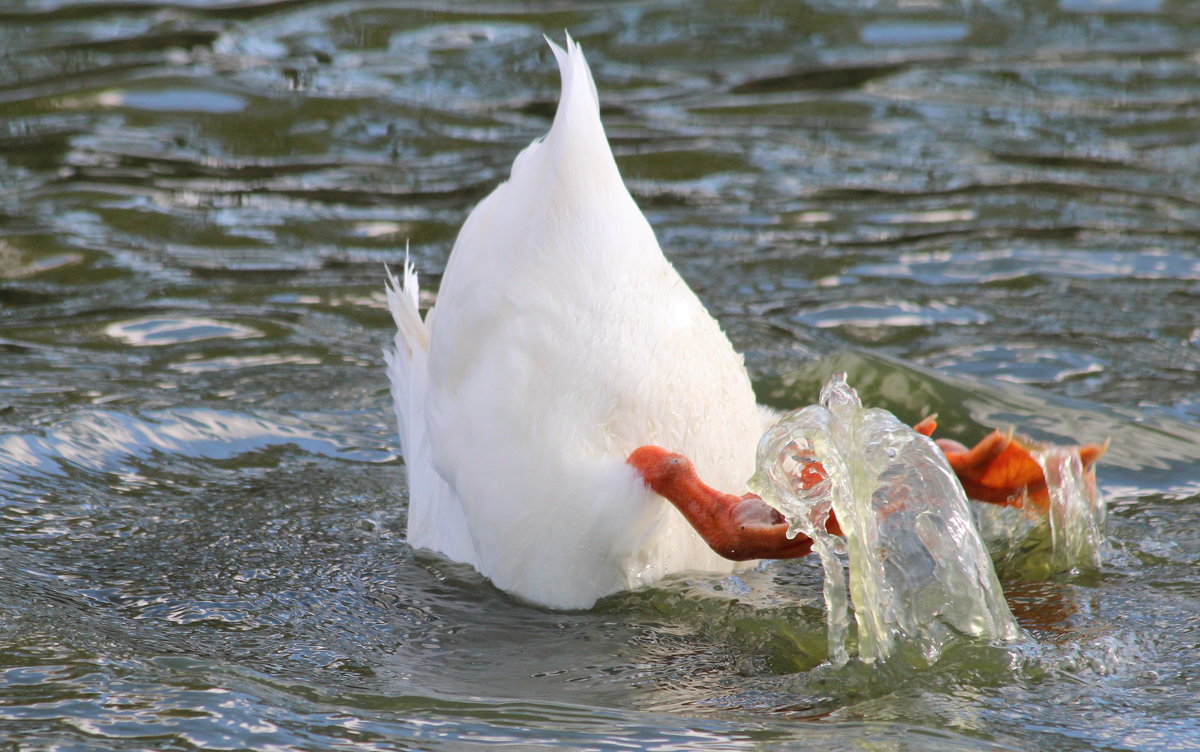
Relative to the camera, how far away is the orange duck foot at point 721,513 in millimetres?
2854

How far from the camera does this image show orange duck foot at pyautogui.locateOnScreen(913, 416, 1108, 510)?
10.0 ft

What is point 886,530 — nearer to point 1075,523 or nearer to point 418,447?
point 1075,523

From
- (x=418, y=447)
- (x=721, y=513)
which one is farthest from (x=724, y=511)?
(x=418, y=447)

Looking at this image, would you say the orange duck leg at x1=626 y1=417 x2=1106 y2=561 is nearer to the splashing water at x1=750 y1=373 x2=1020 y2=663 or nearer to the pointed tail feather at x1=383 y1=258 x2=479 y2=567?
the splashing water at x1=750 y1=373 x2=1020 y2=663

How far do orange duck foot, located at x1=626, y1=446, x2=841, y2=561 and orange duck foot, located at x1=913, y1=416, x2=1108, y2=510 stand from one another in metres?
0.37

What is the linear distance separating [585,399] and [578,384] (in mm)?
33

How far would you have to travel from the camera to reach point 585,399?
2.98 meters

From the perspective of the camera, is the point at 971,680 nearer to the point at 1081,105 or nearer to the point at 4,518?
the point at 4,518

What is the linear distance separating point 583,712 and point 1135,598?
1289 mm

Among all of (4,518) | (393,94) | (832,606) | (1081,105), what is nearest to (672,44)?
(393,94)

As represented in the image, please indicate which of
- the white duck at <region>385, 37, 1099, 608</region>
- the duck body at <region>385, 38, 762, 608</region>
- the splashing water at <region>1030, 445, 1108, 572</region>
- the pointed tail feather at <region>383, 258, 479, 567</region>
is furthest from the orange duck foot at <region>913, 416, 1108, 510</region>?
the pointed tail feather at <region>383, 258, 479, 567</region>

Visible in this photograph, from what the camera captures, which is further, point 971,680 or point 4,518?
point 4,518

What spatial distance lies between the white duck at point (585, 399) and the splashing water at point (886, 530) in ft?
0.33

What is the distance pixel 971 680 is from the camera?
2682 mm
